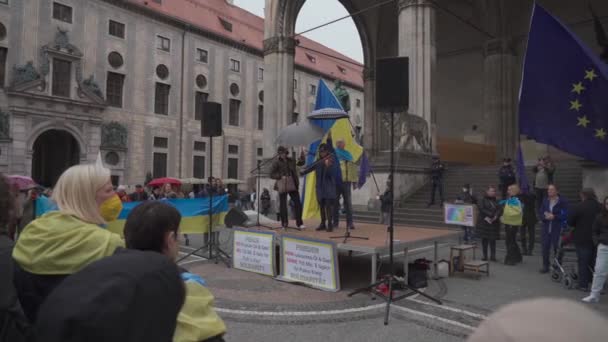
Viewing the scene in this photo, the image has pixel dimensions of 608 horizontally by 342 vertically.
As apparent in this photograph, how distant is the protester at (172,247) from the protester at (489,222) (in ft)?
29.2

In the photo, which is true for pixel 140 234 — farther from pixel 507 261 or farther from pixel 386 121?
pixel 386 121

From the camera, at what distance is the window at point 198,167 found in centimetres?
3831

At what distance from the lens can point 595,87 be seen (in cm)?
583

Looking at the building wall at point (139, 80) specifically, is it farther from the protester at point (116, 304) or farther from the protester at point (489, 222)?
the protester at point (116, 304)

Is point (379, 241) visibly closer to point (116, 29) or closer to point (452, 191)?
point (452, 191)

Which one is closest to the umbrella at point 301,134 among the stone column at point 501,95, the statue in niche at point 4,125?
the stone column at point 501,95

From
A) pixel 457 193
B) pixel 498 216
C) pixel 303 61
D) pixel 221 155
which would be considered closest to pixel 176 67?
pixel 221 155

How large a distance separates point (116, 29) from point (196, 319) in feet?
117

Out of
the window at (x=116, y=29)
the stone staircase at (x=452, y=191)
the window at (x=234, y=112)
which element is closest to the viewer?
the stone staircase at (x=452, y=191)

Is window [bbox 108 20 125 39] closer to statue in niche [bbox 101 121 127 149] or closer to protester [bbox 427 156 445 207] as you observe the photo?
statue in niche [bbox 101 121 127 149]

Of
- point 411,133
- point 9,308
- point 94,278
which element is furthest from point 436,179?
point 94,278

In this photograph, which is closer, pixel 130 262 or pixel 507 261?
pixel 130 262

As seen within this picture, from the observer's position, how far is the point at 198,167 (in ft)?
127

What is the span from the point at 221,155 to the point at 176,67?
338 inches
